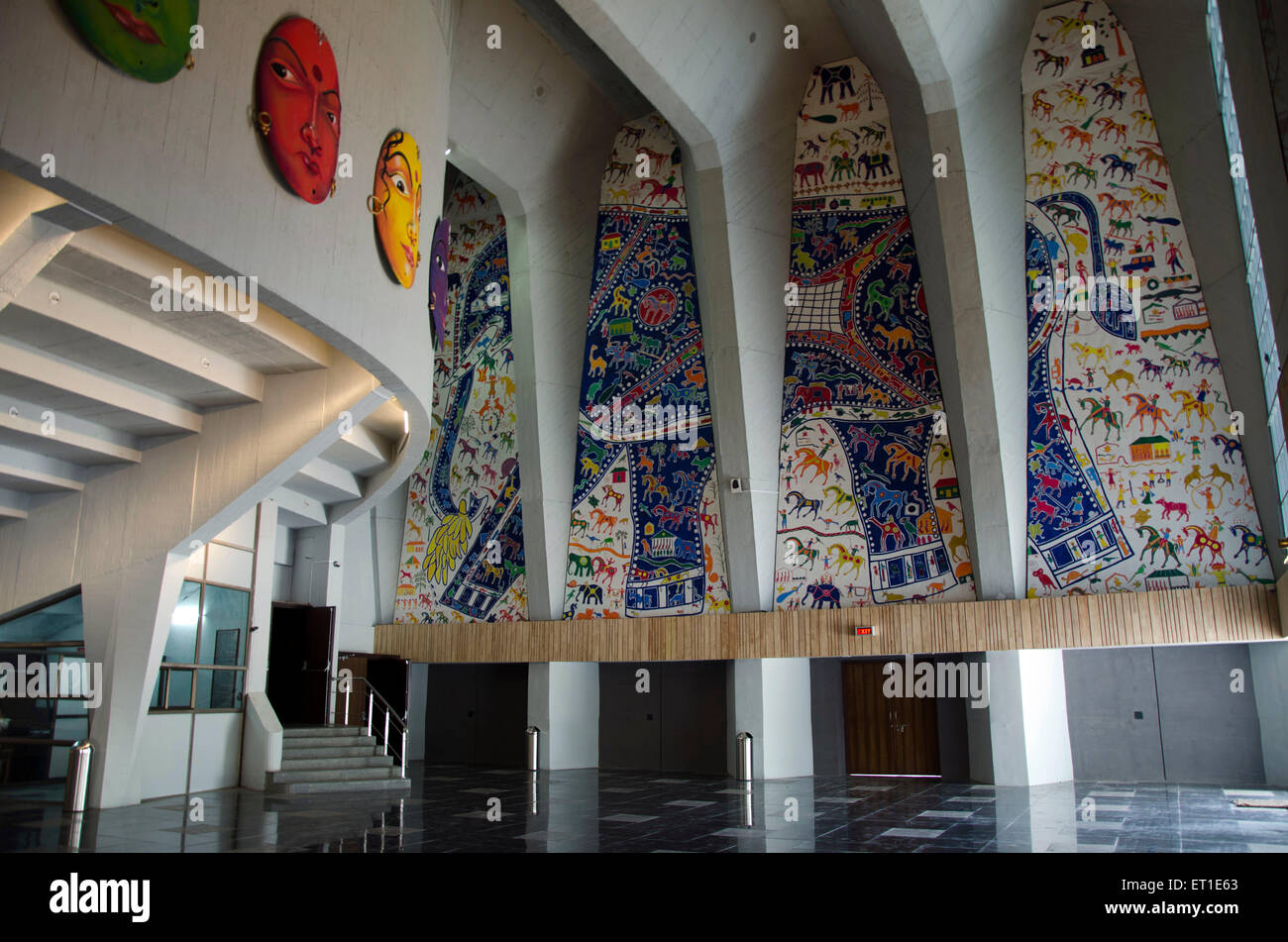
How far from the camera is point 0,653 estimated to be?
10.6m

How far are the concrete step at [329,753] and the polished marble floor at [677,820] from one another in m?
0.94

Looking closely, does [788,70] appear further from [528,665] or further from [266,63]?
[528,665]

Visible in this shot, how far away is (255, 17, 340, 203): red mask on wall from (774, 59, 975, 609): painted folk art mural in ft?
27.8

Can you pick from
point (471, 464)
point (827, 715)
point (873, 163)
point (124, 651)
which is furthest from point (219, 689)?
point (873, 163)

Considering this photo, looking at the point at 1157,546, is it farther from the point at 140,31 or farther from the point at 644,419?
the point at 140,31

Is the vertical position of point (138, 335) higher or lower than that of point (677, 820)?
higher

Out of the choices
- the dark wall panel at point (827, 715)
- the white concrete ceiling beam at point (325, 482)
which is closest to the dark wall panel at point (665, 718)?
the dark wall panel at point (827, 715)

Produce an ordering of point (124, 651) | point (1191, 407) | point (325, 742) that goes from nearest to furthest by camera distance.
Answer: point (124, 651) < point (1191, 407) < point (325, 742)

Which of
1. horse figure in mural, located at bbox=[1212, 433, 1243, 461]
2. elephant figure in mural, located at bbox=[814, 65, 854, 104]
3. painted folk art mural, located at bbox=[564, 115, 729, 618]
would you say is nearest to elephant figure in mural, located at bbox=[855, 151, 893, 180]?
elephant figure in mural, located at bbox=[814, 65, 854, 104]

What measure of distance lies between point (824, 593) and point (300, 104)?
999 centimetres

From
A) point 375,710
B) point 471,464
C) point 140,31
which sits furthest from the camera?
point 471,464

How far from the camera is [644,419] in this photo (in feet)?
52.4

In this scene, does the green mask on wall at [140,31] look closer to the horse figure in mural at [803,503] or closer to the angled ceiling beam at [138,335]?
the angled ceiling beam at [138,335]
